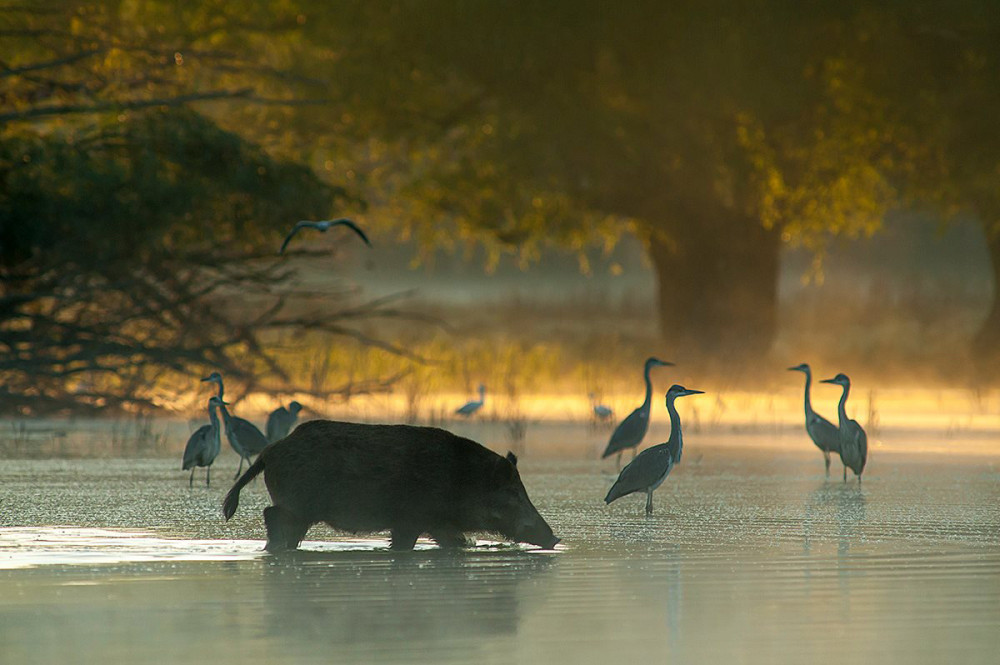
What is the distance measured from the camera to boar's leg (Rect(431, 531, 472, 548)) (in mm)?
10292

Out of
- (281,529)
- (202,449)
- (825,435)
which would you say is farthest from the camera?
(825,435)

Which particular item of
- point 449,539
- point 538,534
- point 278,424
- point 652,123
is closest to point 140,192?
point 278,424

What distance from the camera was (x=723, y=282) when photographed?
3200cm

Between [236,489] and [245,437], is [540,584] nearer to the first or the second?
[236,489]

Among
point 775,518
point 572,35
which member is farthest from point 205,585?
point 572,35

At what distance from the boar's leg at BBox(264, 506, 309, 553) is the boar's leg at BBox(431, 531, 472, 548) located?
Answer: 823 millimetres

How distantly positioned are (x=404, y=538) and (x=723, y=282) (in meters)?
22.5

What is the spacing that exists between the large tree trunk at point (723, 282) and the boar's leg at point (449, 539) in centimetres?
2148

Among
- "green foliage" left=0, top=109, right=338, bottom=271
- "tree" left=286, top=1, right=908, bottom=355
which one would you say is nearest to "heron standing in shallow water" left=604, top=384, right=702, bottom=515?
"green foliage" left=0, top=109, right=338, bottom=271

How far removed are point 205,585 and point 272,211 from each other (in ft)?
40.9

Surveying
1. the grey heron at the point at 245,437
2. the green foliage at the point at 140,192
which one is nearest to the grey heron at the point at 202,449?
the grey heron at the point at 245,437

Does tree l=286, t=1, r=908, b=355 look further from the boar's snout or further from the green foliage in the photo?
the boar's snout

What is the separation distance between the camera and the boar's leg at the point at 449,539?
10292mm

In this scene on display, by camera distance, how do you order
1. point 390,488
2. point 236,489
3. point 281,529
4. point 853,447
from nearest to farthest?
point 281,529 < point 390,488 < point 236,489 < point 853,447
